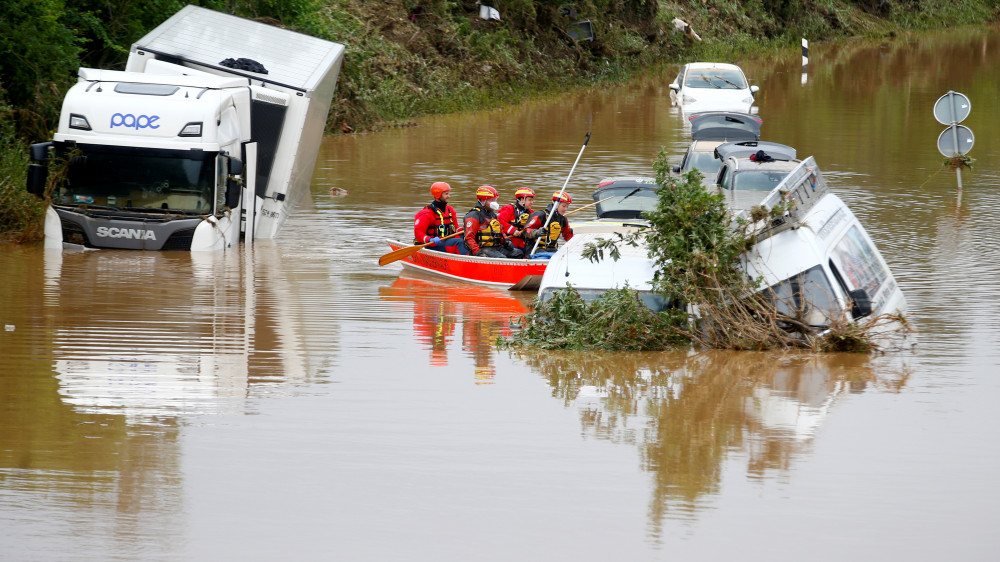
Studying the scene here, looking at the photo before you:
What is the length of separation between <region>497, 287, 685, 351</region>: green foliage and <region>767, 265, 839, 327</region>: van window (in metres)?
1.07

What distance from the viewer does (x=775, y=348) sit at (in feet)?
43.5

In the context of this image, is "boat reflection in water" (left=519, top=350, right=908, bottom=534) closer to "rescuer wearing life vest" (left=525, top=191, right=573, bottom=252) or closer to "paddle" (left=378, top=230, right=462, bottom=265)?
"rescuer wearing life vest" (left=525, top=191, right=573, bottom=252)

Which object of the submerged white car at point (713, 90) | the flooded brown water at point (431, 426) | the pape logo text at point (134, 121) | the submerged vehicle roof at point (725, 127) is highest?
the submerged white car at point (713, 90)

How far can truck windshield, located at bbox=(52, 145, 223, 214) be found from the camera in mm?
17734

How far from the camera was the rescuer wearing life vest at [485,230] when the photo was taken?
17.7 metres

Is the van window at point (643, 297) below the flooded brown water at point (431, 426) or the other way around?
the other way around

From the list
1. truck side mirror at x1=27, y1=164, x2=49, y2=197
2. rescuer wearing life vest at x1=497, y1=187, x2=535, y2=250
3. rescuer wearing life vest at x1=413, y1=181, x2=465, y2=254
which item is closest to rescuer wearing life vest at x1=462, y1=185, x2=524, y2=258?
rescuer wearing life vest at x1=497, y1=187, x2=535, y2=250

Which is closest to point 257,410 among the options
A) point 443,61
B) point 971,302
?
point 971,302

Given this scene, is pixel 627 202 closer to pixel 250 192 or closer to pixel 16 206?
pixel 250 192

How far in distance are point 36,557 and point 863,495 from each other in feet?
18.1

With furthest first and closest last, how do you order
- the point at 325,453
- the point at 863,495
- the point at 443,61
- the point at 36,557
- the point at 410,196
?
the point at 443,61
the point at 410,196
the point at 325,453
the point at 863,495
the point at 36,557

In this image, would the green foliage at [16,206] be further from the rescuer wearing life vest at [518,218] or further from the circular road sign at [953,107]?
the circular road sign at [953,107]

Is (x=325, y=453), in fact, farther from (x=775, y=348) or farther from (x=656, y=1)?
(x=656, y=1)

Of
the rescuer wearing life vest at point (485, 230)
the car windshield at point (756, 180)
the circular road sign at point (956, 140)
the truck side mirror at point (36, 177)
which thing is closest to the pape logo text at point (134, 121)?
the truck side mirror at point (36, 177)
